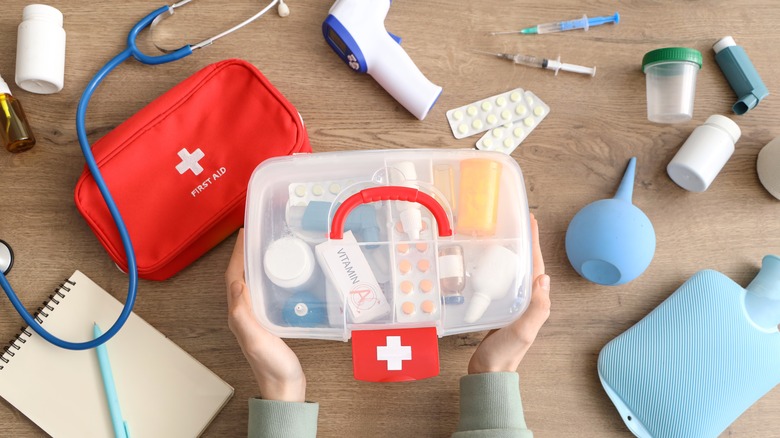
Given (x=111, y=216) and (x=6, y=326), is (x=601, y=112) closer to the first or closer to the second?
(x=111, y=216)

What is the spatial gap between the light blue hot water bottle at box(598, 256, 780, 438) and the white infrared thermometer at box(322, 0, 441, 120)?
1.27 ft

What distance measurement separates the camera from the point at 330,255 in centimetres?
59

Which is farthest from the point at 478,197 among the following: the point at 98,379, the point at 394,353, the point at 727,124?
the point at 98,379

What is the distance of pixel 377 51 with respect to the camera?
0.75 metres

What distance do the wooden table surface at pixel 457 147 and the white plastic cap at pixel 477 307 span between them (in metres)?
0.14

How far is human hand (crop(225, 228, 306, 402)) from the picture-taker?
24.0 inches

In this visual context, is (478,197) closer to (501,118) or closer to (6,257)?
(501,118)

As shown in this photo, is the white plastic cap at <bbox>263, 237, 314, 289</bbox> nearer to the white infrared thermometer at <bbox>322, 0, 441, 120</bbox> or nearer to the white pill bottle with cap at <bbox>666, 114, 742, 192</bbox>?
the white infrared thermometer at <bbox>322, 0, 441, 120</bbox>

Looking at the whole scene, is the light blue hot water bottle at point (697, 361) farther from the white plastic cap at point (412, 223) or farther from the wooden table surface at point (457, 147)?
the white plastic cap at point (412, 223)

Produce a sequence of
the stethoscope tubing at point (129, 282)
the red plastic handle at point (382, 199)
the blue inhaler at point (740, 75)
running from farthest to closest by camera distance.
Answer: the blue inhaler at point (740, 75) < the stethoscope tubing at point (129, 282) < the red plastic handle at point (382, 199)

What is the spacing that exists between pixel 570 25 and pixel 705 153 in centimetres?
24

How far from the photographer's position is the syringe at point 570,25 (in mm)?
800

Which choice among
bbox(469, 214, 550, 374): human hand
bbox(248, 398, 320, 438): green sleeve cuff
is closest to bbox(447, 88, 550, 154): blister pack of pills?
Answer: bbox(469, 214, 550, 374): human hand

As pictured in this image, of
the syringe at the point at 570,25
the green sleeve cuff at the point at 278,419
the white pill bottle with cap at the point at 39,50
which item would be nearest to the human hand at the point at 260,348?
the green sleeve cuff at the point at 278,419
